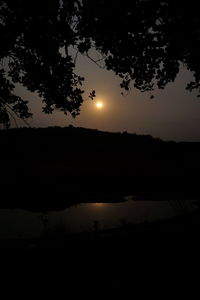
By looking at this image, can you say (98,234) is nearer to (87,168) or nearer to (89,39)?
(89,39)

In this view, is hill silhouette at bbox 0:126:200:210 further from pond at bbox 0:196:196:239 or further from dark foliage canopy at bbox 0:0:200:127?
dark foliage canopy at bbox 0:0:200:127

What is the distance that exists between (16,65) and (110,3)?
14.3ft

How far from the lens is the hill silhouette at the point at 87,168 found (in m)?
20.3

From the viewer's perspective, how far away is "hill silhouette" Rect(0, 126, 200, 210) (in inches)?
799

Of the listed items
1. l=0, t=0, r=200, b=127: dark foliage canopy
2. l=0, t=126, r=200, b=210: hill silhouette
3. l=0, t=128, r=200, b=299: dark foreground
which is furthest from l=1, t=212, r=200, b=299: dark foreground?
l=0, t=126, r=200, b=210: hill silhouette

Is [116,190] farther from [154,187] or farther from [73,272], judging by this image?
[73,272]

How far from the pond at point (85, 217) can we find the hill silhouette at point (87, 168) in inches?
48.8

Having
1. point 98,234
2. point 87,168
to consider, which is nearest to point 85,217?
point 98,234

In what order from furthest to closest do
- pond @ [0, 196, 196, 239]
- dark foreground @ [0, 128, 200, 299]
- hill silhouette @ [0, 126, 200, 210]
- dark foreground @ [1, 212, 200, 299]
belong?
hill silhouette @ [0, 126, 200, 210], pond @ [0, 196, 196, 239], dark foreground @ [0, 128, 200, 299], dark foreground @ [1, 212, 200, 299]

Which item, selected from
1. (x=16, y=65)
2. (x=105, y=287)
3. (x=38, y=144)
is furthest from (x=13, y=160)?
(x=105, y=287)

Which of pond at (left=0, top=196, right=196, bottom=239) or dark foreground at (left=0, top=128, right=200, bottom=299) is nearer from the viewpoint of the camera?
dark foreground at (left=0, top=128, right=200, bottom=299)

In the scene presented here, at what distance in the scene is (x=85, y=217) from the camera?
1592cm

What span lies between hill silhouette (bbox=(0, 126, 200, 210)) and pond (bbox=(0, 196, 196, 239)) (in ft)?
4.07

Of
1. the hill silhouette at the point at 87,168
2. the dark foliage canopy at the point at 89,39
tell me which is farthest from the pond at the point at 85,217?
the dark foliage canopy at the point at 89,39
